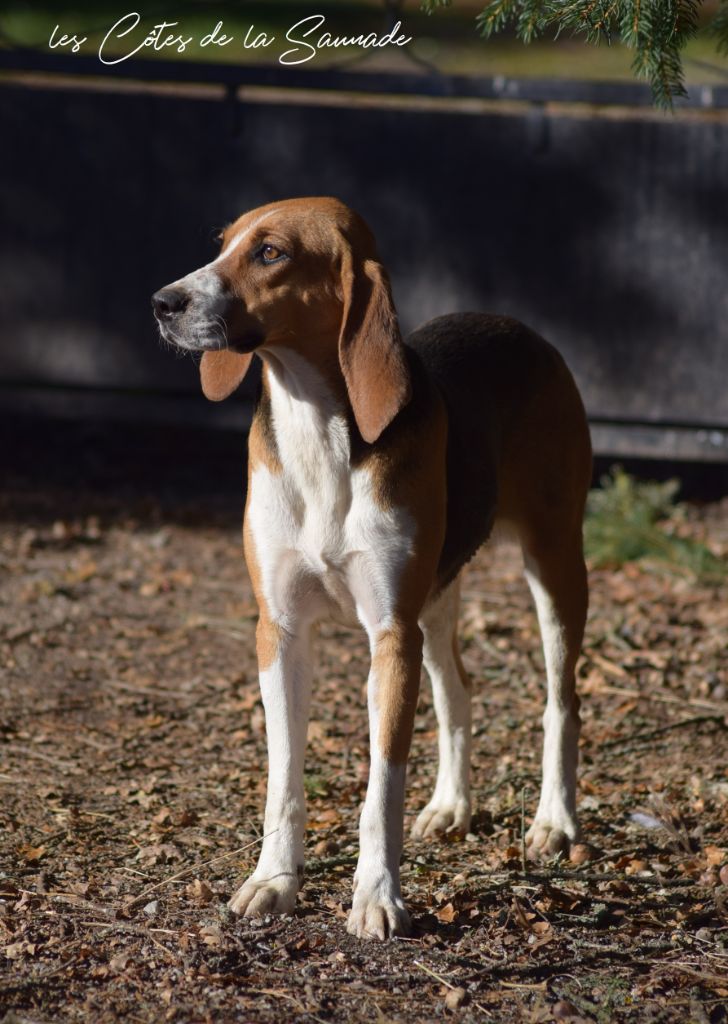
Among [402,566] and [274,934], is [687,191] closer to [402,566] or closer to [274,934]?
[402,566]

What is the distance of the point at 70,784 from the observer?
4867 millimetres

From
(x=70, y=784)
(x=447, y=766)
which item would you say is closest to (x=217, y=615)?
(x=70, y=784)

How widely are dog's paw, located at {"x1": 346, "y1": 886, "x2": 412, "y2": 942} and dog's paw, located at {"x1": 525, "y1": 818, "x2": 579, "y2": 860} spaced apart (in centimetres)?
79

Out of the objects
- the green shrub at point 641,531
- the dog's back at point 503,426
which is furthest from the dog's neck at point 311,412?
the green shrub at point 641,531

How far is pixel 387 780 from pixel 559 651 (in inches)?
42.3

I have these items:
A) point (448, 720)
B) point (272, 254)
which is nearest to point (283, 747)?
point (448, 720)

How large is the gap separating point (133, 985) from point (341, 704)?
255 cm

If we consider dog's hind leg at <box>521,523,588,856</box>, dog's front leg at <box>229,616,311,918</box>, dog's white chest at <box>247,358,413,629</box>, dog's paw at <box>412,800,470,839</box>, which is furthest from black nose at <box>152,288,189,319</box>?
dog's paw at <box>412,800,470,839</box>

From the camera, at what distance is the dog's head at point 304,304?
3.52m

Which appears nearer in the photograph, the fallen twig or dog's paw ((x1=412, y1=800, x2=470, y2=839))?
the fallen twig

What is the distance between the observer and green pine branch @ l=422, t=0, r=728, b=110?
378cm

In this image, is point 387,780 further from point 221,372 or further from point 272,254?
point 272,254

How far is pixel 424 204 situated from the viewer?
8.63 meters

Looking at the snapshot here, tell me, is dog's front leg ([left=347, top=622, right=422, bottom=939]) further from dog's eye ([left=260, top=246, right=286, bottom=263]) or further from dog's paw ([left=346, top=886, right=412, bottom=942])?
dog's eye ([left=260, top=246, right=286, bottom=263])
